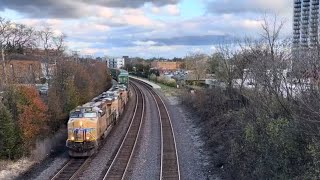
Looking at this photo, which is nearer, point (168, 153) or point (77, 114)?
point (168, 153)

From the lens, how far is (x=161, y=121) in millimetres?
35781

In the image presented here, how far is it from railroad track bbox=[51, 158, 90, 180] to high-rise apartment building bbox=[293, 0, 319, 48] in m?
12.2

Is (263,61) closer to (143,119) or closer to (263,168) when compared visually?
(263,168)

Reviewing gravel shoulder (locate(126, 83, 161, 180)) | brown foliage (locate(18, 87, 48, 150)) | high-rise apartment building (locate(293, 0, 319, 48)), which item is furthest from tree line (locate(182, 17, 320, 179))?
brown foliage (locate(18, 87, 48, 150))

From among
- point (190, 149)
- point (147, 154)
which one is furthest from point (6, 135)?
point (190, 149)

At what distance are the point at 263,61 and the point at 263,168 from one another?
655cm

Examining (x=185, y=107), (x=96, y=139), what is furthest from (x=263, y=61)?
(x=185, y=107)

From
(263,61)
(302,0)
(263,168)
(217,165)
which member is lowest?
(217,165)

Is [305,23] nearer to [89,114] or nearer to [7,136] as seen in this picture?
[89,114]

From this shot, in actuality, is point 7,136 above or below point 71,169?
above

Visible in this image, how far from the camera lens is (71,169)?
65.1ft

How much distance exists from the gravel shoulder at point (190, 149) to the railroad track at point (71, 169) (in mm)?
5278

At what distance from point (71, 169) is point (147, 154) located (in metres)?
5.06

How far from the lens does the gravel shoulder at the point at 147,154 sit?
61.9 ft
